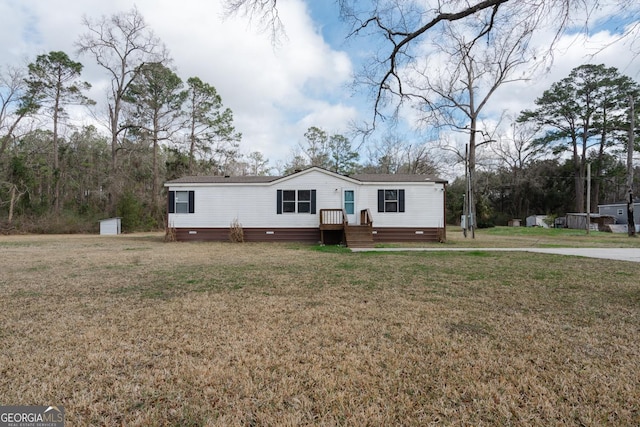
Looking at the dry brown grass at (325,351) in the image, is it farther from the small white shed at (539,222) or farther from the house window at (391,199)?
the small white shed at (539,222)

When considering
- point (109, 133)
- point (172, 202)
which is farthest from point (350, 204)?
point (109, 133)

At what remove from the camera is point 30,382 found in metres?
2.16

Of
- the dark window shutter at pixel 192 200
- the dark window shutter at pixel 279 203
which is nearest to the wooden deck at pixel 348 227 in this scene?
the dark window shutter at pixel 279 203

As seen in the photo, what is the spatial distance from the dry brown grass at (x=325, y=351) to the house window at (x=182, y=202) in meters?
9.26

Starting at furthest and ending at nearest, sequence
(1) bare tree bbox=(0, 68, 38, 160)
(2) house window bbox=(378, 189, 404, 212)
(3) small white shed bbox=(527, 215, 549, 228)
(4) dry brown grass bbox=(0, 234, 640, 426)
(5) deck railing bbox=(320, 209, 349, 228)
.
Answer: (3) small white shed bbox=(527, 215, 549, 228)
(1) bare tree bbox=(0, 68, 38, 160)
(2) house window bbox=(378, 189, 404, 212)
(5) deck railing bbox=(320, 209, 349, 228)
(4) dry brown grass bbox=(0, 234, 640, 426)

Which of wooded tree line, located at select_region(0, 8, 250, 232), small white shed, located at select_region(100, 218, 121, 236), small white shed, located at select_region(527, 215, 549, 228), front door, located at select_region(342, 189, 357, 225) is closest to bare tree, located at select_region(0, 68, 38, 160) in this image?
wooded tree line, located at select_region(0, 8, 250, 232)

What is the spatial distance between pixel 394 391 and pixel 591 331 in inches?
101

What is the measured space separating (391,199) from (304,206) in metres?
4.14

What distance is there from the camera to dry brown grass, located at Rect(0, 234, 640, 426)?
6.24 ft

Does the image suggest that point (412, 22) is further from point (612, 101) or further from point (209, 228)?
point (612, 101)

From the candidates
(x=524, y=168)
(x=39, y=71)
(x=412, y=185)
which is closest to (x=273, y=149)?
(x=39, y=71)

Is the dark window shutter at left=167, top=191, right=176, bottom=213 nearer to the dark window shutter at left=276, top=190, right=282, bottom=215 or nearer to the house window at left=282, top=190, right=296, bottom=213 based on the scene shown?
the dark window shutter at left=276, top=190, right=282, bottom=215

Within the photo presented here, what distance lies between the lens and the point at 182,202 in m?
14.6

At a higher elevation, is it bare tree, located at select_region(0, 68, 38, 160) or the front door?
bare tree, located at select_region(0, 68, 38, 160)
